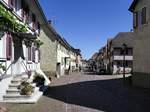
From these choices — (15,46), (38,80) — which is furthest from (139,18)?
(15,46)

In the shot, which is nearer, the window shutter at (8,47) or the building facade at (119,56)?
the window shutter at (8,47)

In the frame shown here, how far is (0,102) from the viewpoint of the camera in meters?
14.7

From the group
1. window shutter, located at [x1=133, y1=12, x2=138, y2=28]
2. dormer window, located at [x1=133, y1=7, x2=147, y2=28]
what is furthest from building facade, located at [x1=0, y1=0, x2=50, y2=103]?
window shutter, located at [x1=133, y1=12, x2=138, y2=28]

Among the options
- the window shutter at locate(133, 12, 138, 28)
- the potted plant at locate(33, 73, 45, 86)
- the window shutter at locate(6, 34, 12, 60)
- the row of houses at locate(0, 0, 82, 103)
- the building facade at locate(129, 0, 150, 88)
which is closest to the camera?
the row of houses at locate(0, 0, 82, 103)

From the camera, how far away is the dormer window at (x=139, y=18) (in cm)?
2580

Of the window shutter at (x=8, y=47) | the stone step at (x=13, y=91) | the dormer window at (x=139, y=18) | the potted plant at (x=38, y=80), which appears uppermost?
the dormer window at (x=139, y=18)

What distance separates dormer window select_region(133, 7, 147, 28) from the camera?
84.6 ft

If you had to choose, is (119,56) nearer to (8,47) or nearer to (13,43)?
(13,43)

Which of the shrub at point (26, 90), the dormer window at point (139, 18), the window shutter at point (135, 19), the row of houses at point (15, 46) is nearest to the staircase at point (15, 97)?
the row of houses at point (15, 46)

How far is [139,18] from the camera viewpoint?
27.0 m

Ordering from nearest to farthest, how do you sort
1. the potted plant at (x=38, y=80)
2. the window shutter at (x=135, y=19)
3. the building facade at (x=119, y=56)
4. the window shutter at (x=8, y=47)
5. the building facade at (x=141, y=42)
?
the window shutter at (x=8, y=47) < the potted plant at (x=38, y=80) < the building facade at (x=141, y=42) < the window shutter at (x=135, y=19) < the building facade at (x=119, y=56)

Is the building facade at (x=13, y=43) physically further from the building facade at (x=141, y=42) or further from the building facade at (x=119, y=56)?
the building facade at (x=119, y=56)

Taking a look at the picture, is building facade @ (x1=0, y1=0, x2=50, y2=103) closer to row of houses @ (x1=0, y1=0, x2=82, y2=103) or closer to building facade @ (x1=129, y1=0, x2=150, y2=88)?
row of houses @ (x1=0, y1=0, x2=82, y2=103)

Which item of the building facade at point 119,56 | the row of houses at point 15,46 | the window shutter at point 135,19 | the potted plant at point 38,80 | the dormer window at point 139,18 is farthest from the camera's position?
the building facade at point 119,56
